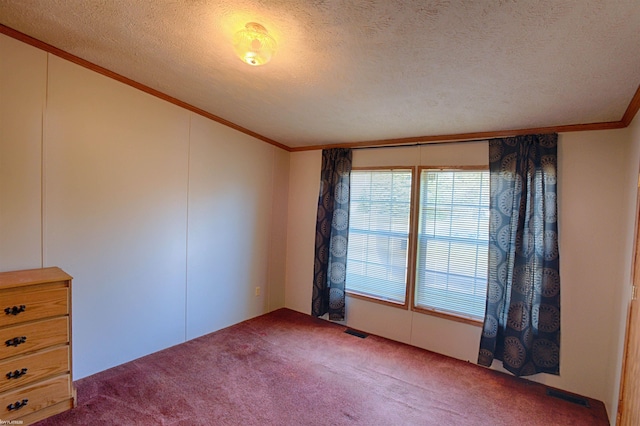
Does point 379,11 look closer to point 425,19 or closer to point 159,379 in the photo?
point 425,19

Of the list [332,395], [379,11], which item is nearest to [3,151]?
[379,11]

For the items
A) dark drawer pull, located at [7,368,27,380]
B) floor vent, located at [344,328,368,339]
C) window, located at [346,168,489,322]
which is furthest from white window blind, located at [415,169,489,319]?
dark drawer pull, located at [7,368,27,380]

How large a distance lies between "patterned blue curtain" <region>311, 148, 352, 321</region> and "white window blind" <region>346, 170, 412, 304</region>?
0.31ft

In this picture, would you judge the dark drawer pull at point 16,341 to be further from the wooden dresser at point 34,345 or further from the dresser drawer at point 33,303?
the dresser drawer at point 33,303

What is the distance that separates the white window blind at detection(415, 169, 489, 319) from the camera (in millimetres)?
3002

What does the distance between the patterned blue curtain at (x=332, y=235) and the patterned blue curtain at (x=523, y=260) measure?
1574 mm

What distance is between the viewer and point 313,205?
409 centimetres

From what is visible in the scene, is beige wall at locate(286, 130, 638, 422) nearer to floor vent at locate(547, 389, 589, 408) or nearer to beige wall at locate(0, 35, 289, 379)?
floor vent at locate(547, 389, 589, 408)

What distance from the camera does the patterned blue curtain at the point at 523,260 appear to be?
8.61ft

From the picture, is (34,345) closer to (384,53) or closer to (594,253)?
(384,53)

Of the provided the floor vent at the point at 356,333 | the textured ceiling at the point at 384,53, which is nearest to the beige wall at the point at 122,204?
the textured ceiling at the point at 384,53

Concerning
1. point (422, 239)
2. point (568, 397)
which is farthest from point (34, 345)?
point (568, 397)

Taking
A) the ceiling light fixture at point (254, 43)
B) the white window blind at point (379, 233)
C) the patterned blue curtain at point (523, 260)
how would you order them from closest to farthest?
the ceiling light fixture at point (254, 43) → the patterned blue curtain at point (523, 260) → the white window blind at point (379, 233)

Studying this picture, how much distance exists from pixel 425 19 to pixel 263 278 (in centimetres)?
336
